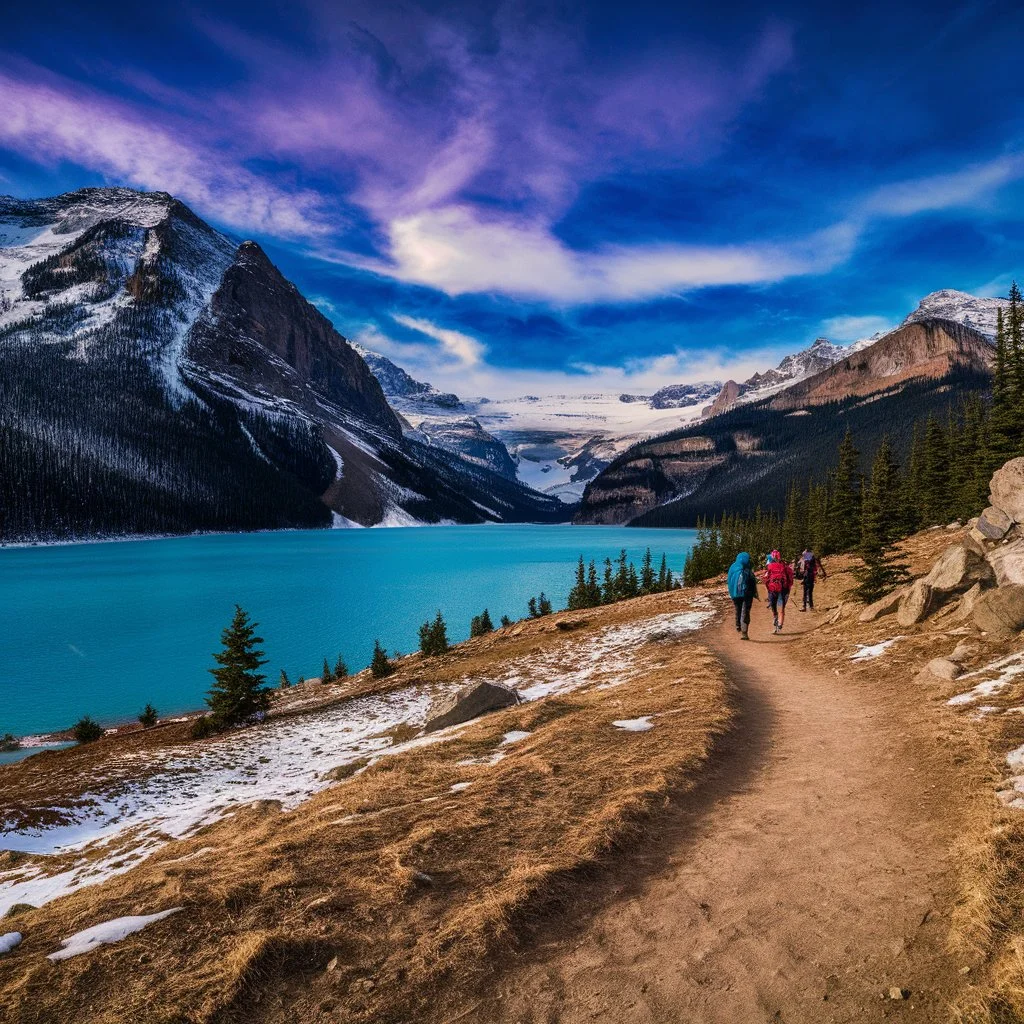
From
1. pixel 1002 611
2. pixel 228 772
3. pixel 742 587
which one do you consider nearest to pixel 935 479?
pixel 742 587

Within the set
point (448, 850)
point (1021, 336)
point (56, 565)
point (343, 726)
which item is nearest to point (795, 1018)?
point (448, 850)

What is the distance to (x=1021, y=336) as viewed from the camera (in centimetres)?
3888

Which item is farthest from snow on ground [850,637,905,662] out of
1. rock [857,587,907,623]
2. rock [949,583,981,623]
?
rock [857,587,907,623]

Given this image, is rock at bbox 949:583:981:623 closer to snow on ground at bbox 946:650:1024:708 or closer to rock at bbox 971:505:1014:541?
snow on ground at bbox 946:650:1024:708

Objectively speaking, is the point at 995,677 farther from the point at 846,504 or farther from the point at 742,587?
the point at 846,504

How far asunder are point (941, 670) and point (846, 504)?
3752cm

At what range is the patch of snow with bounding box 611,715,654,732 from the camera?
32.9 ft

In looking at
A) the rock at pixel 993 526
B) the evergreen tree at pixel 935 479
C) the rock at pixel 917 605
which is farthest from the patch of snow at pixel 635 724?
the evergreen tree at pixel 935 479

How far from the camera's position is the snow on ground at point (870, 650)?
13781 millimetres

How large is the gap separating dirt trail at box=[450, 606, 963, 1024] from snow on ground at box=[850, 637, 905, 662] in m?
6.04

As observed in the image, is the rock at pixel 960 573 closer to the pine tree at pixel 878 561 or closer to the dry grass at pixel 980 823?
the dry grass at pixel 980 823

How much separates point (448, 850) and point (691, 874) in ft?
7.85

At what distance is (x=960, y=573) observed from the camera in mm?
14883

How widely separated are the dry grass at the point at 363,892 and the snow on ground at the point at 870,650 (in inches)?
256
